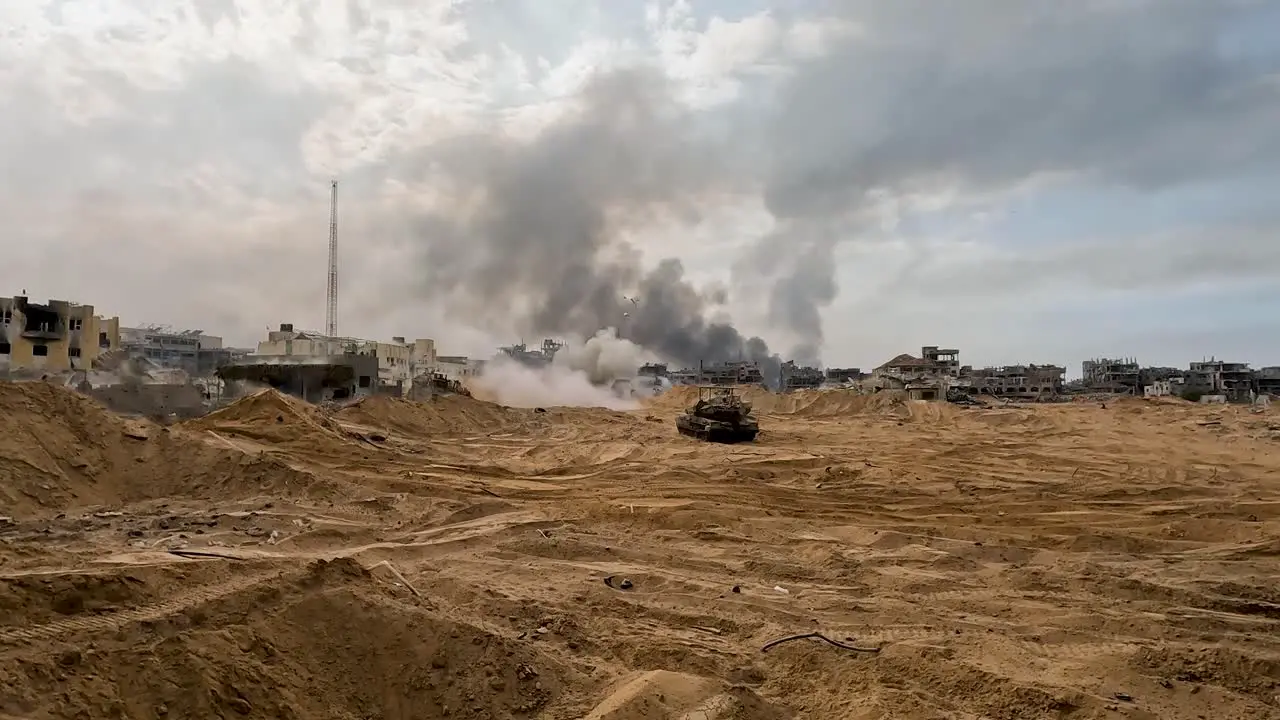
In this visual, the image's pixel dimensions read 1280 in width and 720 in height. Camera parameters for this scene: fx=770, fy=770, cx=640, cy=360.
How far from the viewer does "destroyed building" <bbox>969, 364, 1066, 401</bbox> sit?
70.4 metres

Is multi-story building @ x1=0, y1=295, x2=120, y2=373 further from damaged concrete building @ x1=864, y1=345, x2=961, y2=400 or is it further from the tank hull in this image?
damaged concrete building @ x1=864, y1=345, x2=961, y2=400

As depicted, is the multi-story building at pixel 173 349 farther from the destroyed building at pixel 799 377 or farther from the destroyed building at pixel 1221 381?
the destroyed building at pixel 1221 381

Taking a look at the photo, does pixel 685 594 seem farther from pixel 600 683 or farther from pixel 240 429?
pixel 240 429

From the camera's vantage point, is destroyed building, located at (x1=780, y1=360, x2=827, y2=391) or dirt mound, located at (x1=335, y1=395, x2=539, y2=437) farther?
destroyed building, located at (x1=780, y1=360, x2=827, y2=391)

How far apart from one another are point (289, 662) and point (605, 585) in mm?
3575

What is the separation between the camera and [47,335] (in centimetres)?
3888

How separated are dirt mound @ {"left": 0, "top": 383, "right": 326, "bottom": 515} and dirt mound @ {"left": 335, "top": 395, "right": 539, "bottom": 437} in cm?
1162

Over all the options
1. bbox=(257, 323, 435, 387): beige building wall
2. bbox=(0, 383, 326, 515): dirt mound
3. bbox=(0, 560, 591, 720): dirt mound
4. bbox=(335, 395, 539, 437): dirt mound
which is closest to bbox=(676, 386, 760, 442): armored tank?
bbox=(335, 395, 539, 437): dirt mound

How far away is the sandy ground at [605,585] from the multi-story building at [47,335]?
89.7ft

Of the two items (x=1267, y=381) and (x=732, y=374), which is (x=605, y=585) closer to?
(x=732, y=374)

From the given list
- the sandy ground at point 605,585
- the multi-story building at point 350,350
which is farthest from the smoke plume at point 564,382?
the sandy ground at point 605,585

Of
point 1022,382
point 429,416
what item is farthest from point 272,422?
point 1022,382

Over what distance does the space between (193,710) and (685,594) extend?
15.0 ft

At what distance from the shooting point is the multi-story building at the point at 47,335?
37.3 m
